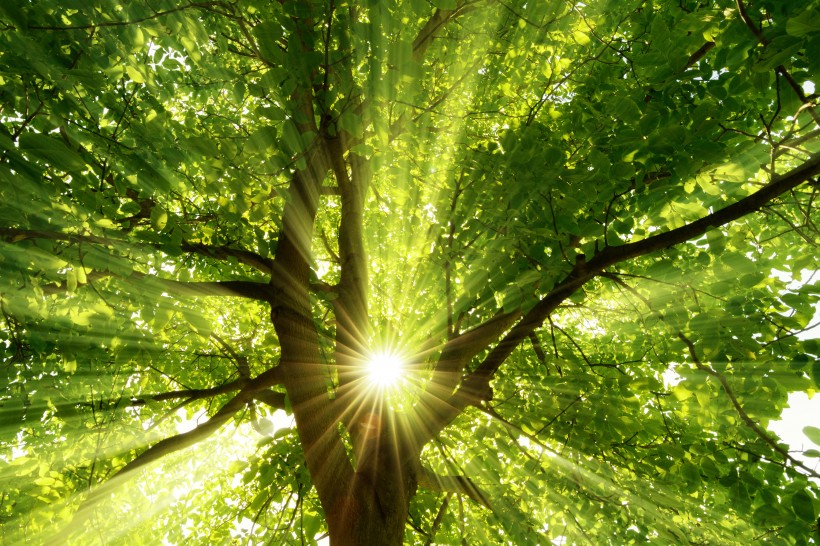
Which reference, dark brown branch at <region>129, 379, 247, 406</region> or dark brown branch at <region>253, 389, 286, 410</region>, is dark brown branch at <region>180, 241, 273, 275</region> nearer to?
dark brown branch at <region>129, 379, 247, 406</region>

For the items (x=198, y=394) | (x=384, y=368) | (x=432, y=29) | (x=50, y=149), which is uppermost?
(x=432, y=29)

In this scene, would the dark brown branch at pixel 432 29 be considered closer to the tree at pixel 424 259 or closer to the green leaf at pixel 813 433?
the tree at pixel 424 259

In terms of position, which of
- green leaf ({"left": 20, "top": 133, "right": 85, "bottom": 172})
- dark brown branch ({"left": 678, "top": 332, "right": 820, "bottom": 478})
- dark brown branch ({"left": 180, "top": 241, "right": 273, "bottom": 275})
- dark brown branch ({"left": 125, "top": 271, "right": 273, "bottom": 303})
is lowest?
dark brown branch ({"left": 678, "top": 332, "right": 820, "bottom": 478})

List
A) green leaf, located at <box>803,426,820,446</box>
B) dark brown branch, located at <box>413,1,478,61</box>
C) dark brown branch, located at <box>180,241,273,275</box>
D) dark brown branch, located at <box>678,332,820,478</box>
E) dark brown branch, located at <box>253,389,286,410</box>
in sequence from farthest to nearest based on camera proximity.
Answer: dark brown branch, located at <box>253,389,286,410</box> < dark brown branch, located at <box>413,1,478,61</box> < dark brown branch, located at <box>180,241,273,275</box> < dark brown branch, located at <box>678,332,820,478</box> < green leaf, located at <box>803,426,820,446</box>

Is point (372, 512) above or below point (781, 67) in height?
below

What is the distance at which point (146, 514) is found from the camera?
5.73 m

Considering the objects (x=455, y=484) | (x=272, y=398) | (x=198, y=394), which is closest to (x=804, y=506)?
(x=455, y=484)

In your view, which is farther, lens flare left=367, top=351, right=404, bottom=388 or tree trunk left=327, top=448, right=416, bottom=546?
lens flare left=367, top=351, right=404, bottom=388

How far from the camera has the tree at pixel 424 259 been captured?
8.13 ft

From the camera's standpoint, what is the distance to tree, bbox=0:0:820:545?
8.13 feet

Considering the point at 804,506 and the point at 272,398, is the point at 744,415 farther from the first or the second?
the point at 272,398

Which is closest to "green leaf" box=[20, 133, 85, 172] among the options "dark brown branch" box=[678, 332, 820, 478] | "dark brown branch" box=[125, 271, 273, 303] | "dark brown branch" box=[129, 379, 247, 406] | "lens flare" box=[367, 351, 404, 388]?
"dark brown branch" box=[125, 271, 273, 303]

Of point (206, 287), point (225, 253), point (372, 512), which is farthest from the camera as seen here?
point (225, 253)

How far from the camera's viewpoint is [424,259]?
171 inches
